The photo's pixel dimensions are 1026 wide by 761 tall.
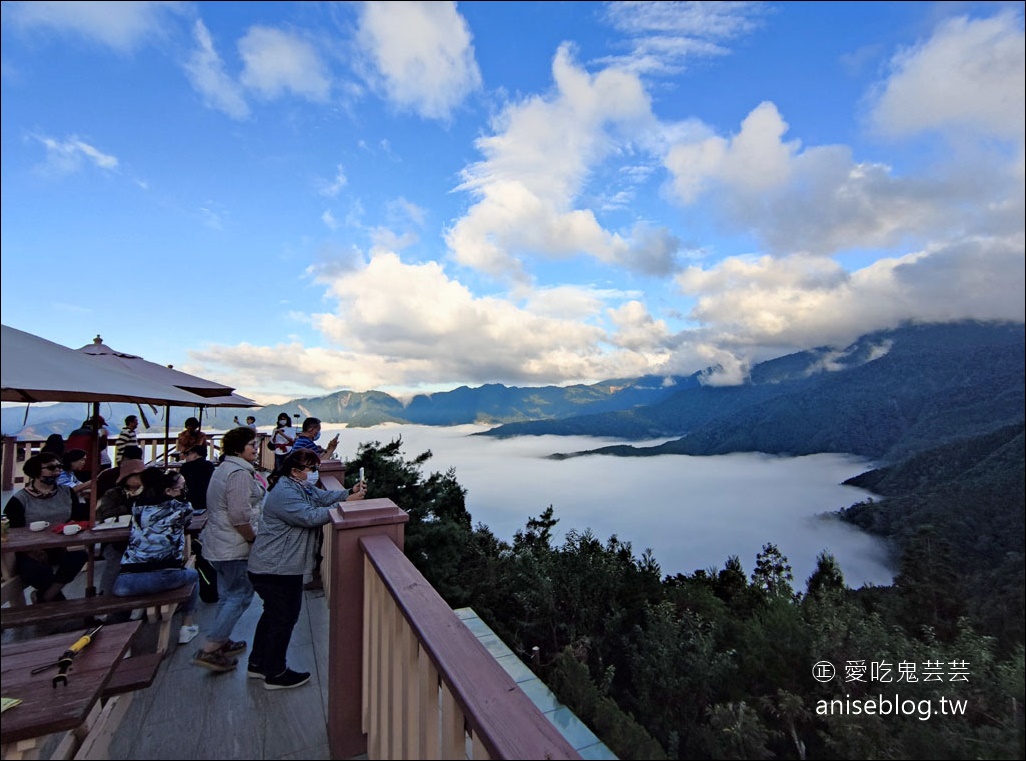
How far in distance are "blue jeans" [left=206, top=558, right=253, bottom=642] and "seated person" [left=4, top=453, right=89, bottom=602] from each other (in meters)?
1.75

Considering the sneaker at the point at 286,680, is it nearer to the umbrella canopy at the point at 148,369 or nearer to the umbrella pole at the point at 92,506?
the umbrella pole at the point at 92,506

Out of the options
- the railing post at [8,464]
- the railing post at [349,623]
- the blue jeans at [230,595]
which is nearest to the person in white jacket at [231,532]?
the blue jeans at [230,595]

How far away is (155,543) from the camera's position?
12.4ft

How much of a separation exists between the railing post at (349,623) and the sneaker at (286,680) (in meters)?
0.76

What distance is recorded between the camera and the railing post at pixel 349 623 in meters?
2.62

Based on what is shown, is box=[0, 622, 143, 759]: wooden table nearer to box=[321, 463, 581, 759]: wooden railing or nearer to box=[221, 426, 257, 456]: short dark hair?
box=[321, 463, 581, 759]: wooden railing

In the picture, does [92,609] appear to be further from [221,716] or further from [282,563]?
[282,563]

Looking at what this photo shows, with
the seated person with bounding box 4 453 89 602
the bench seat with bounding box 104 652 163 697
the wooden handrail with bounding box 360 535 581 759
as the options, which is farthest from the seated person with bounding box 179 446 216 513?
the wooden handrail with bounding box 360 535 581 759

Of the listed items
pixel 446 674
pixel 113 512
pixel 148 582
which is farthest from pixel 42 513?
pixel 446 674

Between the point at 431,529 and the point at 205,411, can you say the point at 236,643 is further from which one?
the point at 431,529

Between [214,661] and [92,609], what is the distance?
0.92 meters

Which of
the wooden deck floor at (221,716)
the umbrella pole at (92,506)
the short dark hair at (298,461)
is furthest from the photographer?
the umbrella pole at (92,506)

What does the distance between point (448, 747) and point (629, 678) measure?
53250 millimetres

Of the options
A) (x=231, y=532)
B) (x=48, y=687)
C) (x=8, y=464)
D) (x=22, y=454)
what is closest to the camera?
(x=48, y=687)
